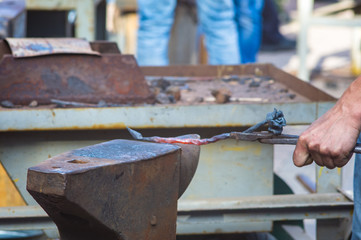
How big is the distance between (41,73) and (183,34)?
3.83 m

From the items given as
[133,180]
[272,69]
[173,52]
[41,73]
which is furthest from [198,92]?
[173,52]

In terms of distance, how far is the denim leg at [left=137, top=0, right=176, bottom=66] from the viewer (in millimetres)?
3936

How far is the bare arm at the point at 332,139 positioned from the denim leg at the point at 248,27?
290 centimetres

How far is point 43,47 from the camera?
2.36m

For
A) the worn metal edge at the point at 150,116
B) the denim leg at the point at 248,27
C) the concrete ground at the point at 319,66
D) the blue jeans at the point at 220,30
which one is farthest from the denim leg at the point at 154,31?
the worn metal edge at the point at 150,116

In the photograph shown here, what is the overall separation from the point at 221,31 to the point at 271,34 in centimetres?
801

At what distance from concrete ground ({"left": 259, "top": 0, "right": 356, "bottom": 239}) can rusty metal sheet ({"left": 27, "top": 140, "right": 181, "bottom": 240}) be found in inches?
79.2

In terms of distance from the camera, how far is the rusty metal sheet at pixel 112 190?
1183 mm

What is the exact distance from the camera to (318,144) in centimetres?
139

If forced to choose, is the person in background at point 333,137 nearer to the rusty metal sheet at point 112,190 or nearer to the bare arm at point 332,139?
the bare arm at point 332,139

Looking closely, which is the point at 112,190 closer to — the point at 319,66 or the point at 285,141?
the point at 285,141

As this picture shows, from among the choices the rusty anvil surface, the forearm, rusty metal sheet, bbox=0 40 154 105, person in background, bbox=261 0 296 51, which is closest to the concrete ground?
person in background, bbox=261 0 296 51

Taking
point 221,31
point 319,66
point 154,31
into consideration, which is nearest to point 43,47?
point 154,31

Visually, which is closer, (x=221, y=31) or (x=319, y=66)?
(x=221, y=31)
